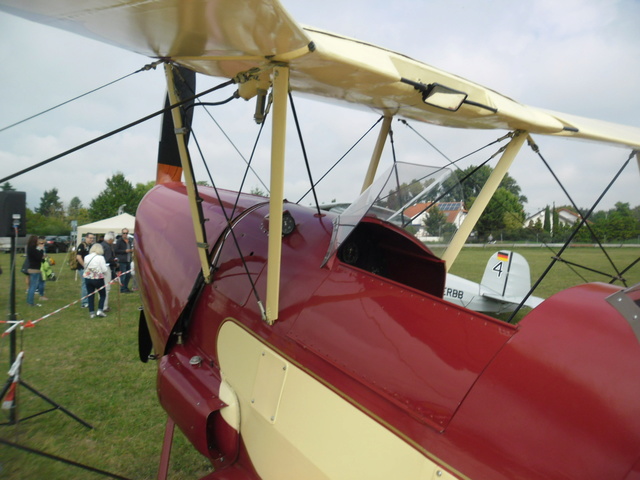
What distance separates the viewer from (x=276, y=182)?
2002 mm

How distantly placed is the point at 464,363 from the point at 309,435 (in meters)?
0.74

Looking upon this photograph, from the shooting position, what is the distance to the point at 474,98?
2643mm

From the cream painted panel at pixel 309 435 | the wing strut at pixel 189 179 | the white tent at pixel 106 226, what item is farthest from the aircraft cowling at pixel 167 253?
the white tent at pixel 106 226

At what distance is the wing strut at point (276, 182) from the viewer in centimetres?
187

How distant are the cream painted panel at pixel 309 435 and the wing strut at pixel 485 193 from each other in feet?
5.12

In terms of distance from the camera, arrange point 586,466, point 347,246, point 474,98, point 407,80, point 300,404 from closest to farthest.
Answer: point 586,466 < point 300,404 < point 407,80 < point 347,246 < point 474,98

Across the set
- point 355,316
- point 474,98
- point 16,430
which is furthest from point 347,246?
point 16,430

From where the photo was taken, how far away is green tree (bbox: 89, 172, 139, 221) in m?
54.3

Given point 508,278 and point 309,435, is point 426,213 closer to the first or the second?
point 309,435

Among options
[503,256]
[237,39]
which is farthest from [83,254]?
[237,39]

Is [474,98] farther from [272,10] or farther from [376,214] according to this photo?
[272,10]

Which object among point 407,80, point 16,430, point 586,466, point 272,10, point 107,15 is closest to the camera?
point 586,466

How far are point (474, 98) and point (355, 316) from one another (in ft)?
5.48

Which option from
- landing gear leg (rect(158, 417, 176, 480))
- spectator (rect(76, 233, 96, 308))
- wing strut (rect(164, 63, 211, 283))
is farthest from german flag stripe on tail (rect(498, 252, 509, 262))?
spectator (rect(76, 233, 96, 308))
